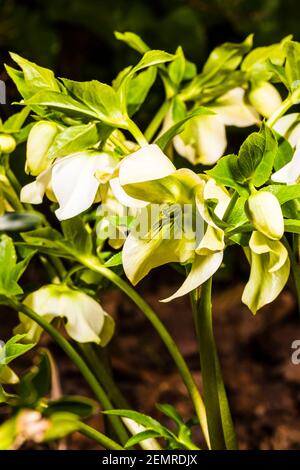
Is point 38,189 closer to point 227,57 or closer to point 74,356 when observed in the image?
point 74,356

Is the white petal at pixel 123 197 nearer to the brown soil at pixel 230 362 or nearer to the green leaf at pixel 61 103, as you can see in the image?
the green leaf at pixel 61 103

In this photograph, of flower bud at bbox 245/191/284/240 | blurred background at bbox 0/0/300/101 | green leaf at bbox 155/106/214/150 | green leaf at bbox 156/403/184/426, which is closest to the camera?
flower bud at bbox 245/191/284/240

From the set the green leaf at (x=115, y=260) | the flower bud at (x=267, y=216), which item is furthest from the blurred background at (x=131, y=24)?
the flower bud at (x=267, y=216)

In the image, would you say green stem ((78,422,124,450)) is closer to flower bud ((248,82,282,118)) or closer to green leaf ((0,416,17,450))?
green leaf ((0,416,17,450))

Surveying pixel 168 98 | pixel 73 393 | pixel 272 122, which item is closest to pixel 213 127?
pixel 168 98

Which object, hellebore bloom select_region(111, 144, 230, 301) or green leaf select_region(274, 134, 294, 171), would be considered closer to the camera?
hellebore bloom select_region(111, 144, 230, 301)

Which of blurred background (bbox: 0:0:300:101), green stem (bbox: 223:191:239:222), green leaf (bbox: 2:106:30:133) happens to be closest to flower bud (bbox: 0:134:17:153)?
green leaf (bbox: 2:106:30:133)

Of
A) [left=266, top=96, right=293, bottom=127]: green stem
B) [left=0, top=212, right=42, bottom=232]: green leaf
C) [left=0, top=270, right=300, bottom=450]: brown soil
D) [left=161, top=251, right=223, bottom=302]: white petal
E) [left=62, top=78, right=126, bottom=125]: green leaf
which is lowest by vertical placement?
[left=0, top=270, right=300, bottom=450]: brown soil
